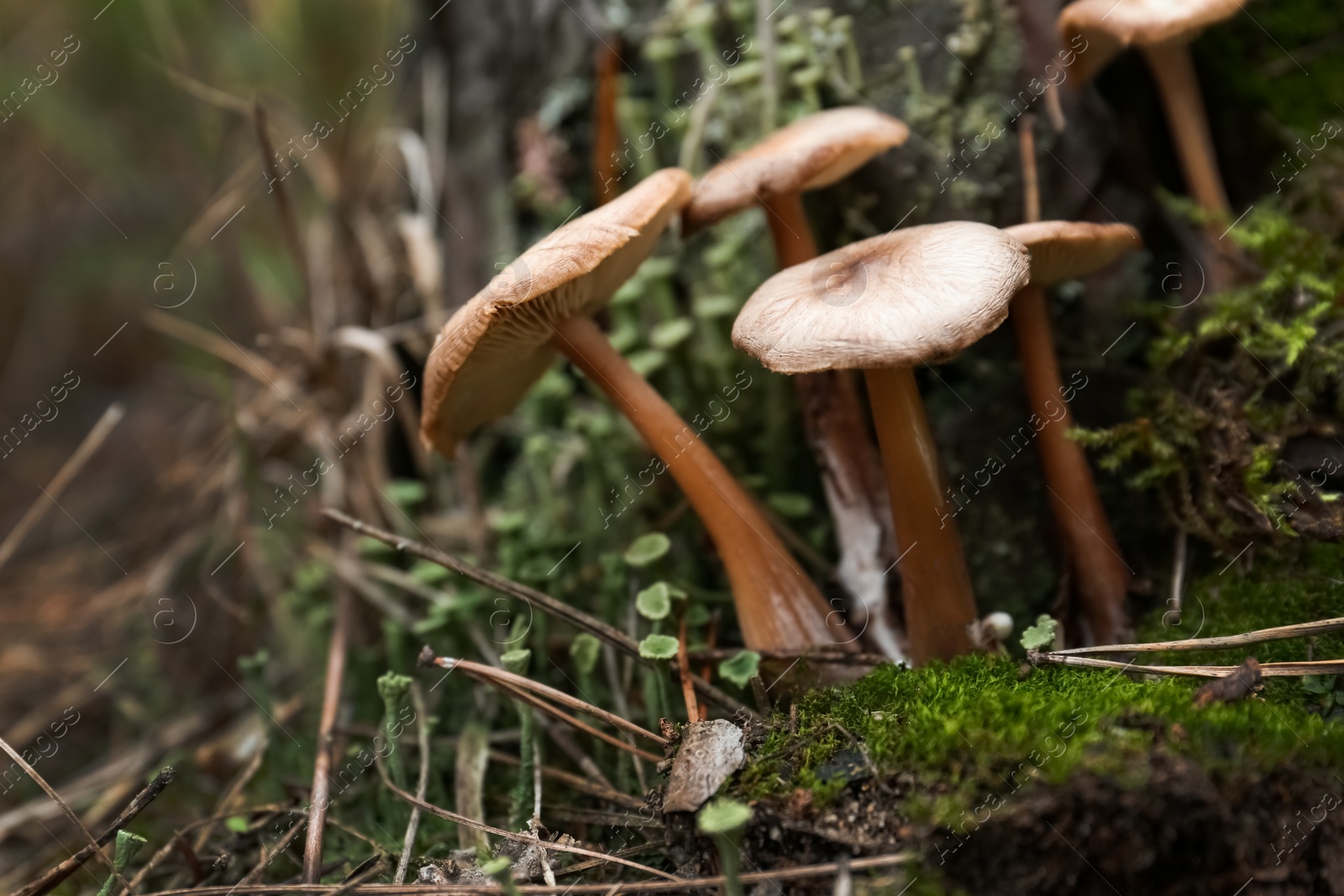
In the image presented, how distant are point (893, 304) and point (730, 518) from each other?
2.83 ft

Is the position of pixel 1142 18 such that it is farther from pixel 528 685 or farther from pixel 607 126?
pixel 528 685

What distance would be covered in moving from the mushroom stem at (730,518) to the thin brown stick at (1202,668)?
1.81ft

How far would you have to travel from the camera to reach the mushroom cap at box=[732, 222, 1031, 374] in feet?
5.57

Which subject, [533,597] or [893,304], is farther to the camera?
[533,597]

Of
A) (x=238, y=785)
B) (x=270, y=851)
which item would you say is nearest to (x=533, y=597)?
(x=270, y=851)

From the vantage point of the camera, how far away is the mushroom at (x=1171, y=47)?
7.45 feet

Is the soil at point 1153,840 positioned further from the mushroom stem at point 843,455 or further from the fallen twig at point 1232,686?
the mushroom stem at point 843,455

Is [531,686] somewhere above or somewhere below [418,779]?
above

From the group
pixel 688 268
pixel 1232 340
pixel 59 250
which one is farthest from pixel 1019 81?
pixel 59 250

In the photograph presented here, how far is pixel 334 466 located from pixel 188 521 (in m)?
0.90

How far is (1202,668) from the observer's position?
195 centimetres

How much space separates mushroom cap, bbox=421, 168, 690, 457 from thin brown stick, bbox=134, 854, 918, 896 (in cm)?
114

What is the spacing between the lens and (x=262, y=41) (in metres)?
4.42

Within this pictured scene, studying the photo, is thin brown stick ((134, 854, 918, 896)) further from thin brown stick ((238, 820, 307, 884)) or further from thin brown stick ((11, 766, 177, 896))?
thin brown stick ((11, 766, 177, 896))
